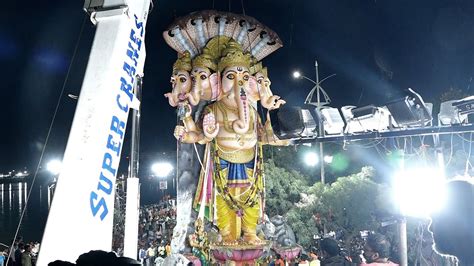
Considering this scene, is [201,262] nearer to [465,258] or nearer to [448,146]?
[465,258]

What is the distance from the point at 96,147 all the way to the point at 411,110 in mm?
6362

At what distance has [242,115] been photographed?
949 cm

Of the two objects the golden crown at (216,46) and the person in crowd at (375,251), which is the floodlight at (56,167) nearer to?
the golden crown at (216,46)

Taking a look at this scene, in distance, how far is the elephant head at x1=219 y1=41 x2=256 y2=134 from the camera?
9.52m

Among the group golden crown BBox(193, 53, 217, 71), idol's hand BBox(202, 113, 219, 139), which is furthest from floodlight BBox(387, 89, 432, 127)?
golden crown BBox(193, 53, 217, 71)

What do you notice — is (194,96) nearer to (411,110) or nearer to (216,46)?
(216,46)

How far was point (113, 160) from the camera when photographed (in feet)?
12.1

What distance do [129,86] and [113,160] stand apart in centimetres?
76

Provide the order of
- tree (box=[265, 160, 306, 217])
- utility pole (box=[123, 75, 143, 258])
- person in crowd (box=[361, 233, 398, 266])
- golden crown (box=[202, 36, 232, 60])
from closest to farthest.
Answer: utility pole (box=[123, 75, 143, 258])
person in crowd (box=[361, 233, 398, 266])
golden crown (box=[202, 36, 232, 60])
tree (box=[265, 160, 306, 217])

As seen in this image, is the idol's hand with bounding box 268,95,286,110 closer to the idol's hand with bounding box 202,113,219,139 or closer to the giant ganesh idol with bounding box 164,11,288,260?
the giant ganesh idol with bounding box 164,11,288,260

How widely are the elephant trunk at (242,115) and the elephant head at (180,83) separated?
4.31 feet

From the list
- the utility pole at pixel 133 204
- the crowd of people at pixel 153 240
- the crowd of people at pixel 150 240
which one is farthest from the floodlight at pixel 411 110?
the crowd of people at pixel 150 240

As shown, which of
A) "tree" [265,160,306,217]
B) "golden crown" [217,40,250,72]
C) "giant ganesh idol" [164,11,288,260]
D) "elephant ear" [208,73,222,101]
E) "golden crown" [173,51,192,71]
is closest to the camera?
"giant ganesh idol" [164,11,288,260]

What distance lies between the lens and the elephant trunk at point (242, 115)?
947 centimetres
